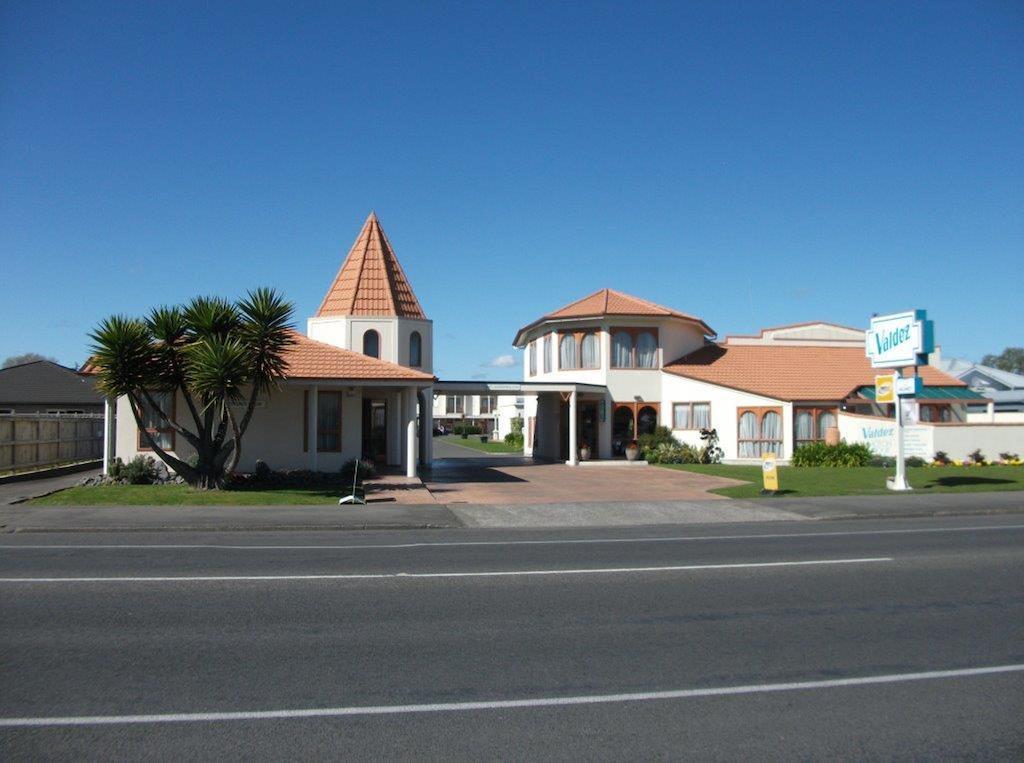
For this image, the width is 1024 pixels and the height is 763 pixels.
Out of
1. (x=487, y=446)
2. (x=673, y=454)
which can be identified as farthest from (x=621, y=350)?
(x=487, y=446)

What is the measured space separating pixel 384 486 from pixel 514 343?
23.6 m

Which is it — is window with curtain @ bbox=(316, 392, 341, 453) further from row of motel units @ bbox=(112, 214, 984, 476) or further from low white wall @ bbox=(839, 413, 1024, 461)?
low white wall @ bbox=(839, 413, 1024, 461)

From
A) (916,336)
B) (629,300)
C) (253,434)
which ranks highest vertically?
(629,300)

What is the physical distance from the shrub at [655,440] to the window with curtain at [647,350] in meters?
2.79

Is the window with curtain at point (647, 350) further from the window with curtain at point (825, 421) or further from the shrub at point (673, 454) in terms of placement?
the window with curtain at point (825, 421)

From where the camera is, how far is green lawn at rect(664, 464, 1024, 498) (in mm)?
23016

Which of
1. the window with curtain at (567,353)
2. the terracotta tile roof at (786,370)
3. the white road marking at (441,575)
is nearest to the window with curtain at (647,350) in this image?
the terracotta tile roof at (786,370)

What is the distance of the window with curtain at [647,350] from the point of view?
37134mm

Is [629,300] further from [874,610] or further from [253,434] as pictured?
[874,610]

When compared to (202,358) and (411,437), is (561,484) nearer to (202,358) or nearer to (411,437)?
(411,437)

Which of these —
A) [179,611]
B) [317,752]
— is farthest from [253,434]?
[317,752]

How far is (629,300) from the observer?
38.3 meters

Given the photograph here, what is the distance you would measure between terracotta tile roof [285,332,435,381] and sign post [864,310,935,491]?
12179 millimetres

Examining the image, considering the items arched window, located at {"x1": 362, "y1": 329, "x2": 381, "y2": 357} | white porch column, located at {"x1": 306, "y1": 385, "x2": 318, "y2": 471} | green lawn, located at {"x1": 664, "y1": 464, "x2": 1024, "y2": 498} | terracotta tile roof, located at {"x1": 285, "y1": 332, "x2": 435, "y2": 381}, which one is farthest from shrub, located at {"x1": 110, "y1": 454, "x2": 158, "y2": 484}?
green lawn, located at {"x1": 664, "y1": 464, "x2": 1024, "y2": 498}
